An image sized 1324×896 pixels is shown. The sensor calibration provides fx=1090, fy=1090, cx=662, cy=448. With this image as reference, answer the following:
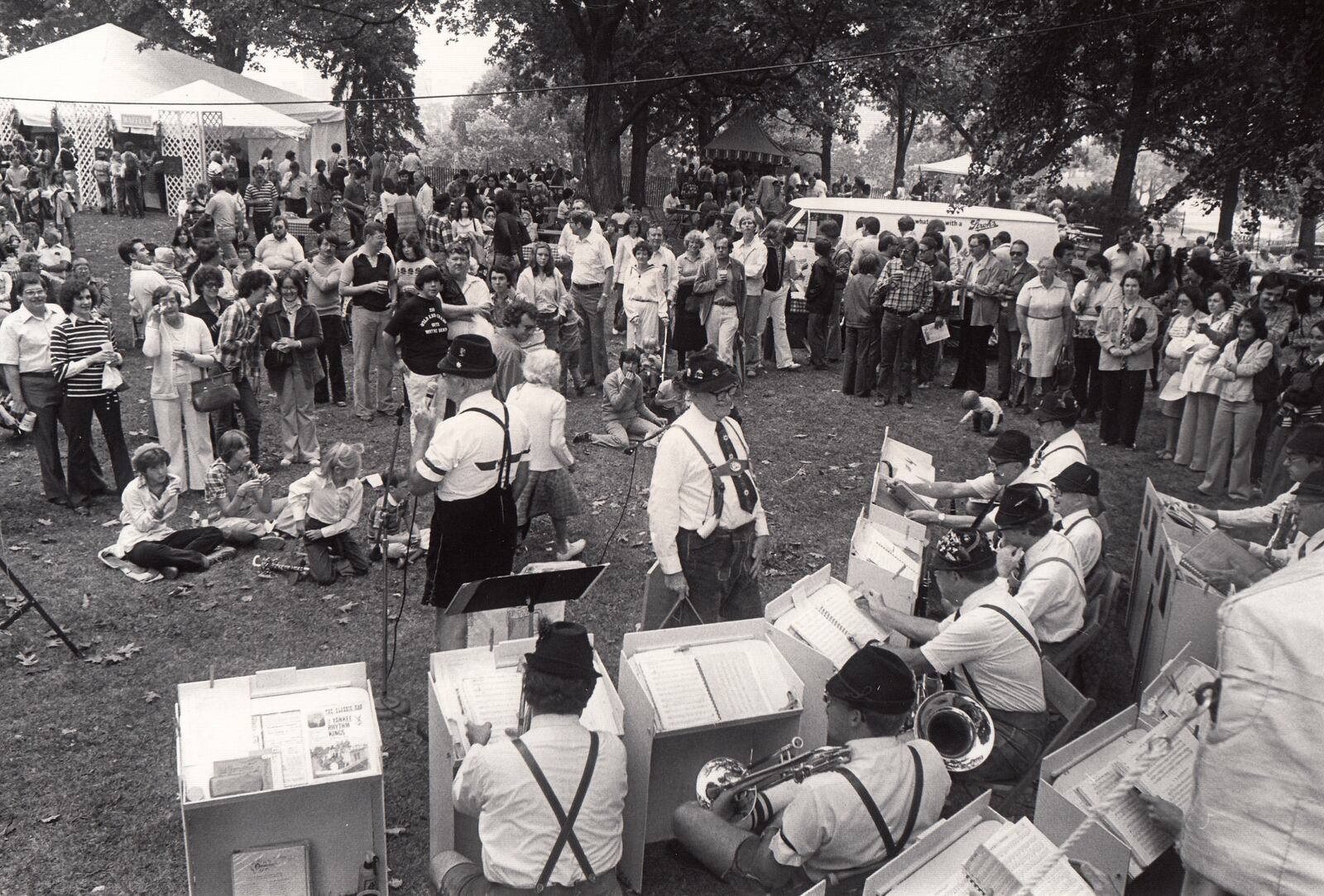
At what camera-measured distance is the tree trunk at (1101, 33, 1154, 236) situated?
1627cm

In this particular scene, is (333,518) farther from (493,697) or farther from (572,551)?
(493,697)

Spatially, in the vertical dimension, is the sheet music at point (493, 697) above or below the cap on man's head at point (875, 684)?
below

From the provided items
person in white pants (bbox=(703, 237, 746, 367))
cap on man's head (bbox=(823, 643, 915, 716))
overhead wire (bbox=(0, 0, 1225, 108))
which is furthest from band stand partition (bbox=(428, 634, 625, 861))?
overhead wire (bbox=(0, 0, 1225, 108))

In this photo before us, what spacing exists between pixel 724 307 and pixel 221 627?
797 cm

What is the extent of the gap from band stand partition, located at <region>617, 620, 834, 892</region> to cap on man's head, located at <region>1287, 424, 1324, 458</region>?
3048mm

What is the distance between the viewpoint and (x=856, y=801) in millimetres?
4117

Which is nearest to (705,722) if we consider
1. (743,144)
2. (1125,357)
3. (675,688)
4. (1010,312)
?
(675,688)

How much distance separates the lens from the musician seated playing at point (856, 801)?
161 inches

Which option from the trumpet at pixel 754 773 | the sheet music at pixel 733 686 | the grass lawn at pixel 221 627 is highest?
the sheet music at pixel 733 686

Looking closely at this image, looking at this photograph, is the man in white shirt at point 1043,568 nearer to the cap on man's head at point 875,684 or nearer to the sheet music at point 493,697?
the cap on man's head at point 875,684

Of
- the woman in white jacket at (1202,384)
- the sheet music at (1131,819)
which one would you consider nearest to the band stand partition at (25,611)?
the sheet music at (1131,819)

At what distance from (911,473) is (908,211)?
31.9 ft

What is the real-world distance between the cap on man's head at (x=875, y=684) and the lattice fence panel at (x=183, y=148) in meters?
26.8

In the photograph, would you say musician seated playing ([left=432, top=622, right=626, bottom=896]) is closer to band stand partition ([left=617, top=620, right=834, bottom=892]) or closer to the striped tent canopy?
band stand partition ([left=617, top=620, right=834, bottom=892])
